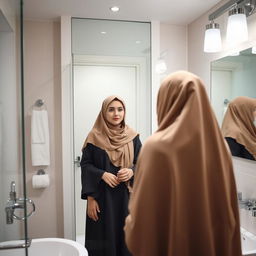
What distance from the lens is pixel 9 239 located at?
159 cm

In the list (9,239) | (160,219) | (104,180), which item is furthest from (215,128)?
(9,239)

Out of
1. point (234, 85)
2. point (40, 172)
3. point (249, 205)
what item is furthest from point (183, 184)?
point (40, 172)

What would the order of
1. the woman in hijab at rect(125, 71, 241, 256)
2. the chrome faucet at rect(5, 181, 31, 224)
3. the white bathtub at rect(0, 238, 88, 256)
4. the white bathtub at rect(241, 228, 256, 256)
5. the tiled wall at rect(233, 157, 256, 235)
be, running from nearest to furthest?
the woman in hijab at rect(125, 71, 241, 256) < the chrome faucet at rect(5, 181, 31, 224) < the white bathtub at rect(241, 228, 256, 256) < the tiled wall at rect(233, 157, 256, 235) < the white bathtub at rect(0, 238, 88, 256)

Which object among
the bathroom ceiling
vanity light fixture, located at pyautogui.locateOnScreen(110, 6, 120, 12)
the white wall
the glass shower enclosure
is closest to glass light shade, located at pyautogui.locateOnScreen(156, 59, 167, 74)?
the bathroom ceiling

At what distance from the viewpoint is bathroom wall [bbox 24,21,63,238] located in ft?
7.75

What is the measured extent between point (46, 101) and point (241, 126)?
1.59 metres

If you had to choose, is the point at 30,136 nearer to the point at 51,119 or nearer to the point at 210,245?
the point at 51,119

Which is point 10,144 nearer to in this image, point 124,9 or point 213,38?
point 124,9

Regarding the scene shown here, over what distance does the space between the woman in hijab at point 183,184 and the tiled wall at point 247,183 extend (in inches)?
33.1

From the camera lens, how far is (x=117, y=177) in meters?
1.82

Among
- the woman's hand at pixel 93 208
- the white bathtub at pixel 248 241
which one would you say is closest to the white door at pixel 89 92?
the woman's hand at pixel 93 208

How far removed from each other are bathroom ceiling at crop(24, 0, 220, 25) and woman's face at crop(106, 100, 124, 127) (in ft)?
2.56

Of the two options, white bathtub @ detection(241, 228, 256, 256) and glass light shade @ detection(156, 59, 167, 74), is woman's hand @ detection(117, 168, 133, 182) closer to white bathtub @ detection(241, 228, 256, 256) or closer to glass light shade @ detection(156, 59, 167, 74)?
white bathtub @ detection(241, 228, 256, 256)

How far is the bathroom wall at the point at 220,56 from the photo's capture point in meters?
1.71
